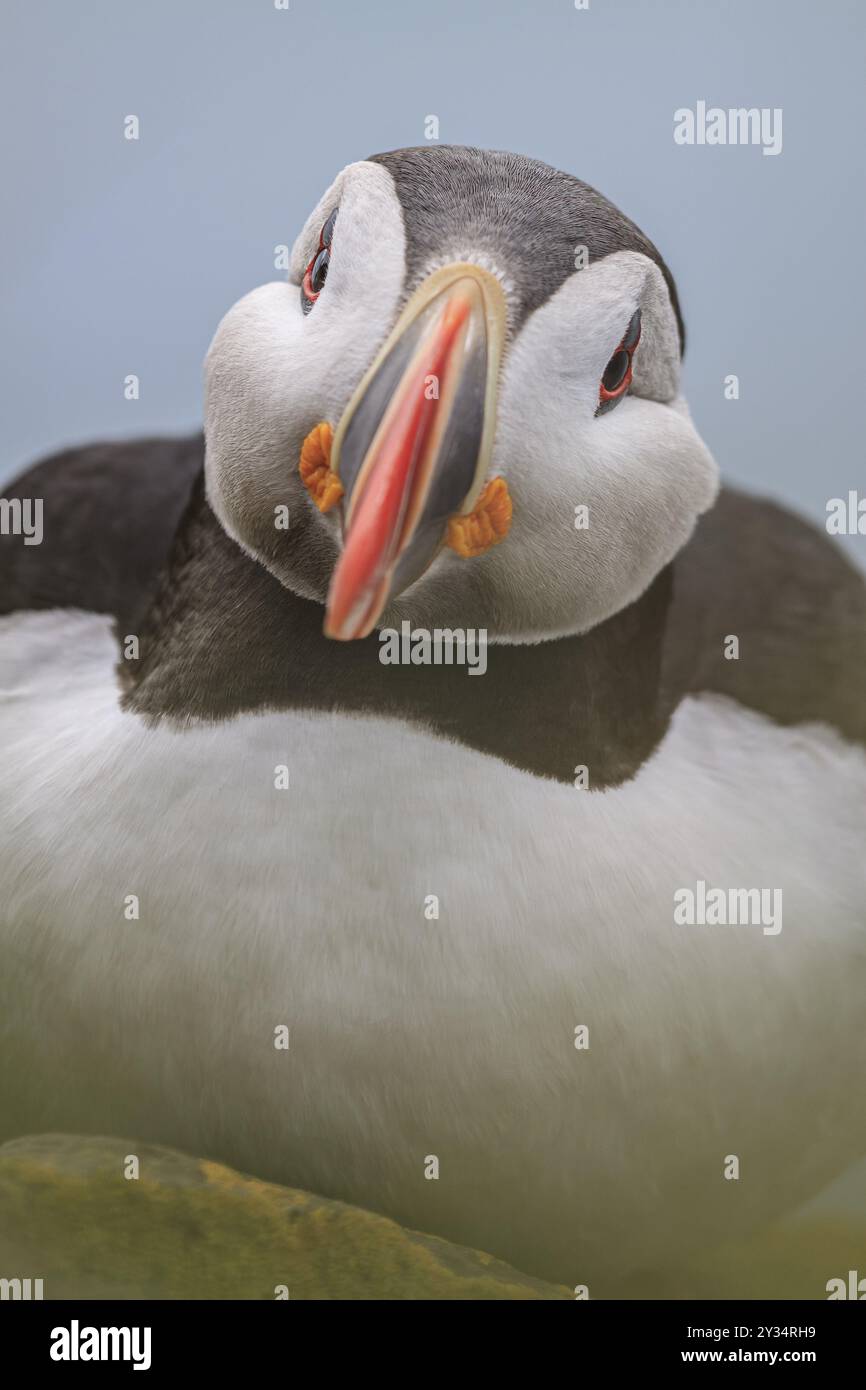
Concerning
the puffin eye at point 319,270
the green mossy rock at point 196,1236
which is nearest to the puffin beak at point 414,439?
the puffin eye at point 319,270

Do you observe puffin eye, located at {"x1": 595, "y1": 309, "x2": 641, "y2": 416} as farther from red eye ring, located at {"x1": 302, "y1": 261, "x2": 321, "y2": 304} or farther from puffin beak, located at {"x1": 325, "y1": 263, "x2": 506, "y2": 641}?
red eye ring, located at {"x1": 302, "y1": 261, "x2": 321, "y2": 304}

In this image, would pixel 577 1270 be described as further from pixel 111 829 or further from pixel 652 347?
pixel 652 347

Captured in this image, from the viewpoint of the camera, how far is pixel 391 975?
1.75 m

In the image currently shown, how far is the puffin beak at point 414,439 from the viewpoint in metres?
1.39

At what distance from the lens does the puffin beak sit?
1.39 metres

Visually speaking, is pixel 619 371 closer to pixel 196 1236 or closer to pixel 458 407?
pixel 458 407

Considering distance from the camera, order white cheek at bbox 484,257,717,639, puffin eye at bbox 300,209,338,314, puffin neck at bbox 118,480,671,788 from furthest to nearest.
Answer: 1. puffin neck at bbox 118,480,671,788
2. puffin eye at bbox 300,209,338,314
3. white cheek at bbox 484,257,717,639

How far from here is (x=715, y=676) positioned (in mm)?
2291

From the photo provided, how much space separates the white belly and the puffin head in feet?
0.82

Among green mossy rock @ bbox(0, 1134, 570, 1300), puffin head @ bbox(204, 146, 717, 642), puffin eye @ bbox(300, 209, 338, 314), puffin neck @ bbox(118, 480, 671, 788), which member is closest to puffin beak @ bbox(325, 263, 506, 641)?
puffin head @ bbox(204, 146, 717, 642)

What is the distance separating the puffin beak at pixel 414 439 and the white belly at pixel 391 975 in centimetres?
38

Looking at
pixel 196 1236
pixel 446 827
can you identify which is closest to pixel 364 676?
pixel 446 827

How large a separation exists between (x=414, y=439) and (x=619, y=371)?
0.34 metres
